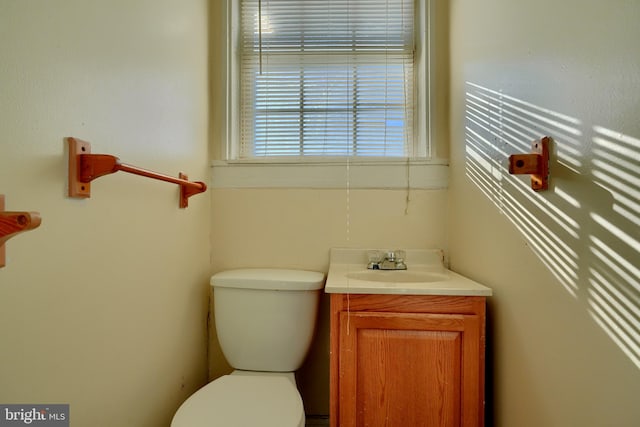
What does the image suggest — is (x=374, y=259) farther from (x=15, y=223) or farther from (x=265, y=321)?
(x=15, y=223)

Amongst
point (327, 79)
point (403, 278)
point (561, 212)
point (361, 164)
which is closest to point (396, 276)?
point (403, 278)

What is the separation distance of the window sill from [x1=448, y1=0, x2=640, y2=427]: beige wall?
0.27 metres

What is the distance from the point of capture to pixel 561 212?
710mm

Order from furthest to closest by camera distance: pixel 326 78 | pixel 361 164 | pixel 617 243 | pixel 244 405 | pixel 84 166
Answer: pixel 326 78
pixel 361 164
pixel 244 405
pixel 84 166
pixel 617 243

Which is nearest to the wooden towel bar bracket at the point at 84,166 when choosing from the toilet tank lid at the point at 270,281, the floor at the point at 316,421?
the toilet tank lid at the point at 270,281

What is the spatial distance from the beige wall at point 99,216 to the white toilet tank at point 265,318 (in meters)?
0.16

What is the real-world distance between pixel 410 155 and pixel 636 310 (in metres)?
1.06

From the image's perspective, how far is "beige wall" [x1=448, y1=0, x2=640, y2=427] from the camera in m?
0.55

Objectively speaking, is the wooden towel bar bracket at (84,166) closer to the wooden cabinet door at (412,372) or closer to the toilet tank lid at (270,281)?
the toilet tank lid at (270,281)

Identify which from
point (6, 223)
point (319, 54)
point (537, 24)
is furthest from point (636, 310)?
point (319, 54)

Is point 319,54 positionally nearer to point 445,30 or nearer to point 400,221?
point 445,30

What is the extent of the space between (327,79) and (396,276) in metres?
0.98

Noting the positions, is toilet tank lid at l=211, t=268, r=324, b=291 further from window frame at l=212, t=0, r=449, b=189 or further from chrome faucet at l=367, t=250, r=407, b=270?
window frame at l=212, t=0, r=449, b=189

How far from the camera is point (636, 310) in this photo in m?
0.53
